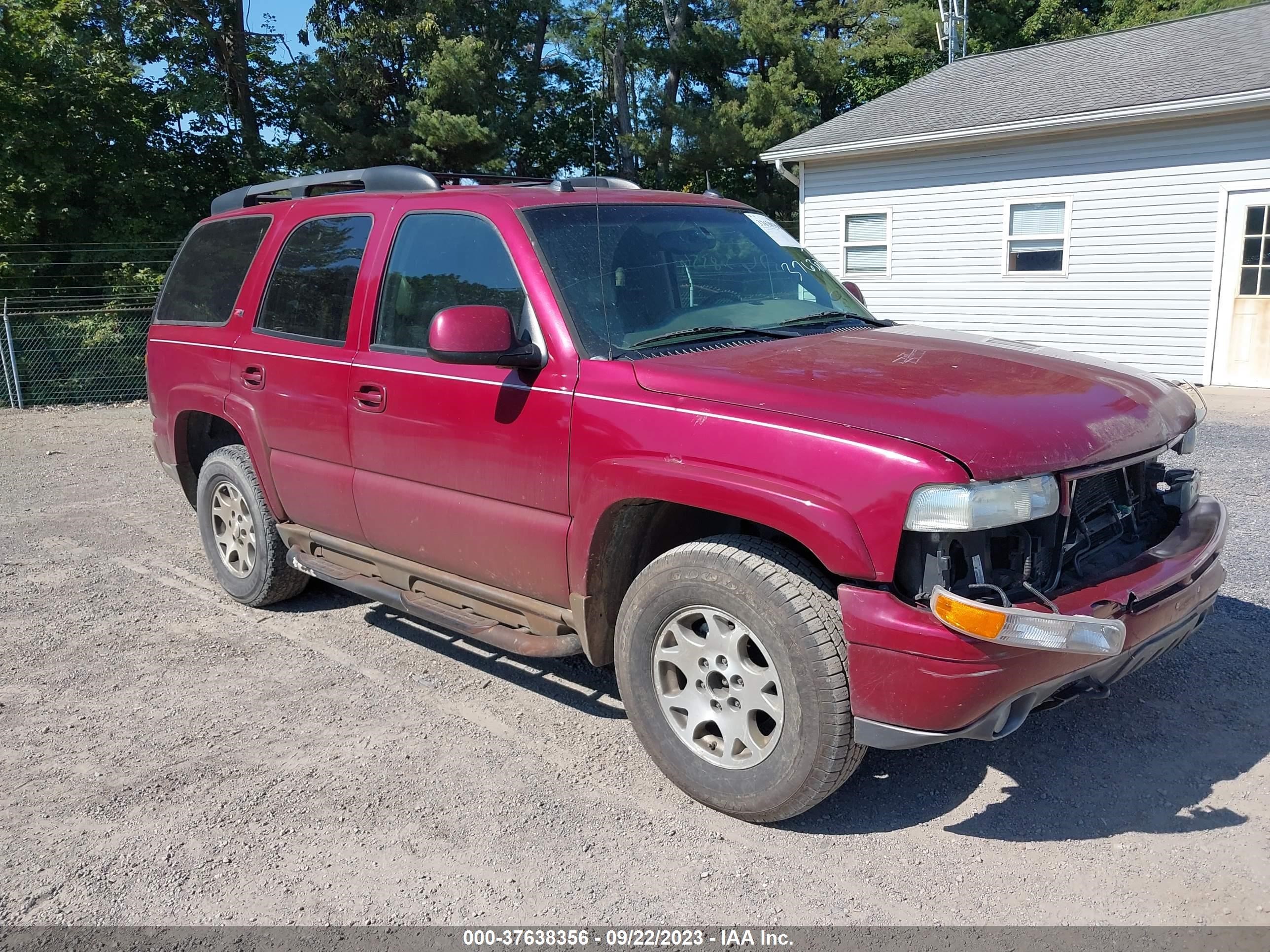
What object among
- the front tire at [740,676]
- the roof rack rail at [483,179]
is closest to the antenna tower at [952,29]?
the roof rack rail at [483,179]

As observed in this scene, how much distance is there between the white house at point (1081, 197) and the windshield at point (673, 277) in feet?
34.4

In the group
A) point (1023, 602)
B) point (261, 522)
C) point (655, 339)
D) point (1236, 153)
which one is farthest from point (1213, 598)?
point (1236, 153)

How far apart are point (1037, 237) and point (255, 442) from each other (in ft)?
41.8

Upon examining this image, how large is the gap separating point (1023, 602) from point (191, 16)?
84.2 ft

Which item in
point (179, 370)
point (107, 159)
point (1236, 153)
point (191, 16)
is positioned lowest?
point (179, 370)

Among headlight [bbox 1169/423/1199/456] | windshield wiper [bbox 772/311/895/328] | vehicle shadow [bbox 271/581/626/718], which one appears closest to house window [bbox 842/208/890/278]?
windshield wiper [bbox 772/311/895/328]

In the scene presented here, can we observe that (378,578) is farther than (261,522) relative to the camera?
No

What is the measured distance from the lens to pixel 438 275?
165 inches

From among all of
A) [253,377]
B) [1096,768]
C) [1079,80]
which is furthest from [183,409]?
[1079,80]

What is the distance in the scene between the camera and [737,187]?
1129 inches

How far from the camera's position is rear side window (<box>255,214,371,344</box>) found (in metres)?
4.55

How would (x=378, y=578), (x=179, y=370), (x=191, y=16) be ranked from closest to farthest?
(x=378, y=578), (x=179, y=370), (x=191, y=16)

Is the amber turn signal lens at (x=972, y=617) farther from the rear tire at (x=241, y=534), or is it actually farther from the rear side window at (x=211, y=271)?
the rear side window at (x=211, y=271)

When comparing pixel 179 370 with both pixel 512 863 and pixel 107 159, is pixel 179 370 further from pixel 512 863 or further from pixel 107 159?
pixel 107 159
